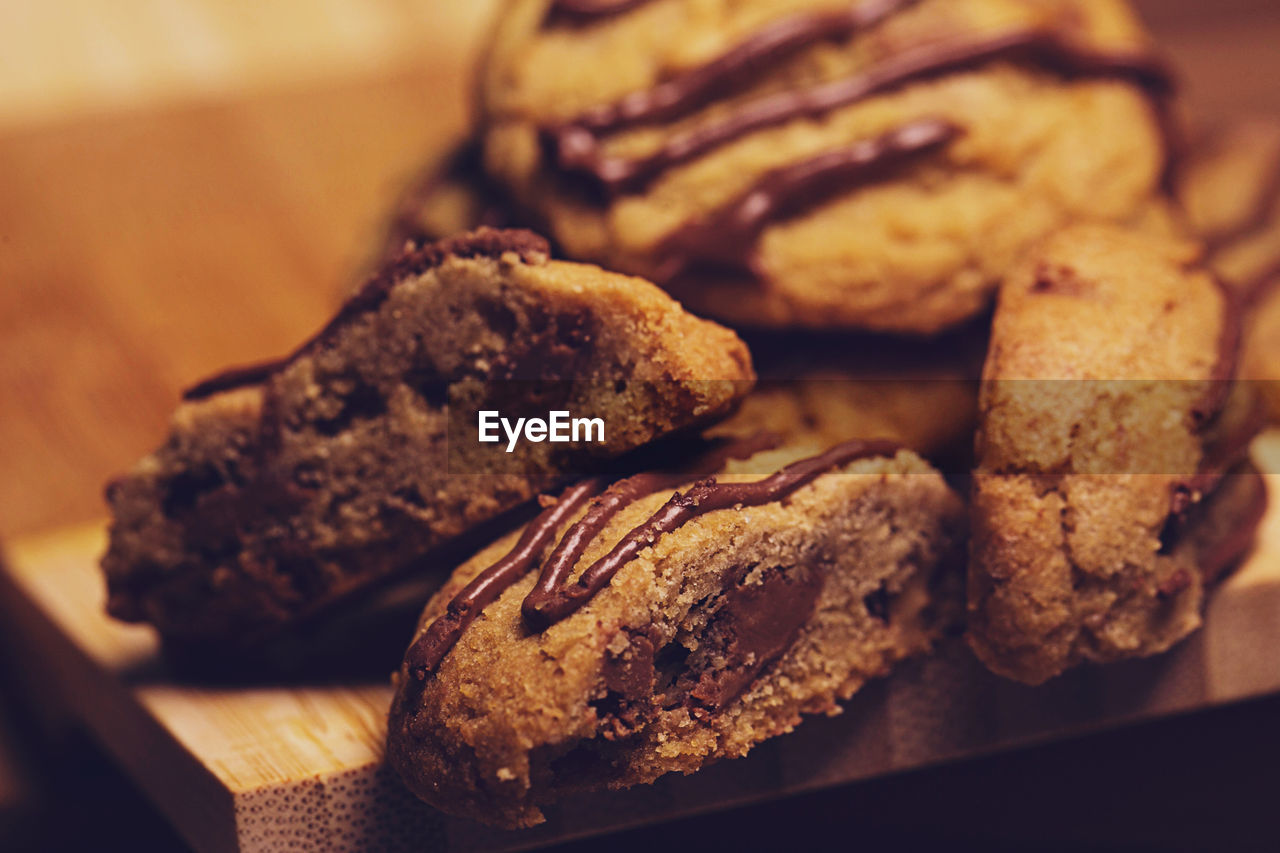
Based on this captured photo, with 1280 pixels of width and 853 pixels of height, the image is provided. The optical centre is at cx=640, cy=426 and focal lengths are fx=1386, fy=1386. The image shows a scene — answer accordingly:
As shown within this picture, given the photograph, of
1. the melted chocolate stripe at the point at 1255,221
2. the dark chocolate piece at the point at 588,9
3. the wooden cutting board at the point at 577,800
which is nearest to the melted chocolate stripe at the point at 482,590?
the wooden cutting board at the point at 577,800

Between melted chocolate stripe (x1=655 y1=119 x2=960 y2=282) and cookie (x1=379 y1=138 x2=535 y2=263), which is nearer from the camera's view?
melted chocolate stripe (x1=655 y1=119 x2=960 y2=282)

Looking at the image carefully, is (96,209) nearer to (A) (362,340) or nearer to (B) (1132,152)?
(A) (362,340)

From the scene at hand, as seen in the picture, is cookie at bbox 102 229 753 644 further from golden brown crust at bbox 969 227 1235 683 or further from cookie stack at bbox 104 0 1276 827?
golden brown crust at bbox 969 227 1235 683

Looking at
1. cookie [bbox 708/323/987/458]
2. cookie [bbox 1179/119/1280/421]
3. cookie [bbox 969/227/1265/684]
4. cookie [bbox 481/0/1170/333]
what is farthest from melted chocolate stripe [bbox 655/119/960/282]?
cookie [bbox 1179/119/1280/421]

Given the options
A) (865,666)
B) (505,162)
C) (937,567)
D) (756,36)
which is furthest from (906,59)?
(865,666)

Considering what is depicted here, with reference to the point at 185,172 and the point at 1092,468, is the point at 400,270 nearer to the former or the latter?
the point at 1092,468

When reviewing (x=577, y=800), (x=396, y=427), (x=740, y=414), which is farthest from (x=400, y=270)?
(x=577, y=800)
